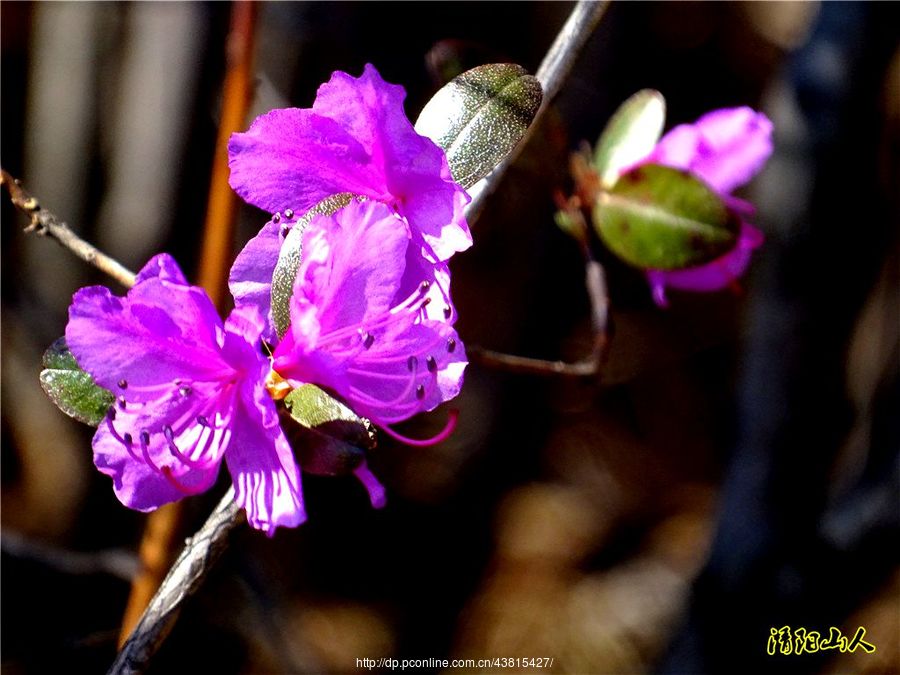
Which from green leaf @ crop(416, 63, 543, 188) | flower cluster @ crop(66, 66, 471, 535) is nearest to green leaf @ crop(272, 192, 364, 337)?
flower cluster @ crop(66, 66, 471, 535)

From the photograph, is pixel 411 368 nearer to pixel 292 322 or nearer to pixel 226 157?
pixel 292 322

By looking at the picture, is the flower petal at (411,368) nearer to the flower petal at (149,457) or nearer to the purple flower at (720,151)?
the flower petal at (149,457)

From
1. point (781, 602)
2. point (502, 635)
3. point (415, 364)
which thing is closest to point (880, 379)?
point (781, 602)

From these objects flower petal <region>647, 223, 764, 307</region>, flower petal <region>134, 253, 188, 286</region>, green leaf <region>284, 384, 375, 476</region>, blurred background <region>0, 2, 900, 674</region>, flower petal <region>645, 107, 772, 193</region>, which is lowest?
blurred background <region>0, 2, 900, 674</region>

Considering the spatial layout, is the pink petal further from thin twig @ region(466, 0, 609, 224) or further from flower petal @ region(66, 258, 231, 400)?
thin twig @ region(466, 0, 609, 224)
